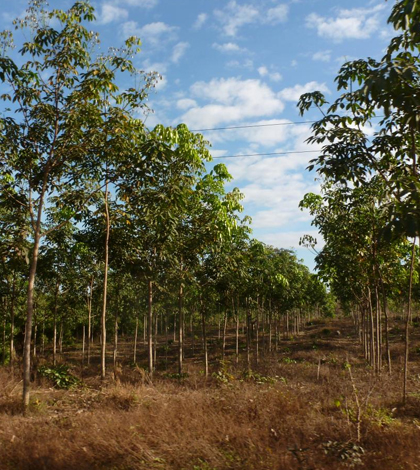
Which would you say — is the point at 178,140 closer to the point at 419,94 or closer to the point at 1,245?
the point at 1,245

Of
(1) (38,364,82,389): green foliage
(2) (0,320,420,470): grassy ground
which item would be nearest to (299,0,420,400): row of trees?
(2) (0,320,420,470): grassy ground

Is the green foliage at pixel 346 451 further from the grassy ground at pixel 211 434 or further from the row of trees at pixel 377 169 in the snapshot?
the row of trees at pixel 377 169

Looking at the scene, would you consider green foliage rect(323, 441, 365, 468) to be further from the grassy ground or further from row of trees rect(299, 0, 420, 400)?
row of trees rect(299, 0, 420, 400)

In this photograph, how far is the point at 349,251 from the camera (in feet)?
42.4

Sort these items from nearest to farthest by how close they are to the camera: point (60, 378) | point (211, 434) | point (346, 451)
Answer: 1. point (346, 451)
2. point (211, 434)
3. point (60, 378)

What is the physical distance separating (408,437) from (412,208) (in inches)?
137

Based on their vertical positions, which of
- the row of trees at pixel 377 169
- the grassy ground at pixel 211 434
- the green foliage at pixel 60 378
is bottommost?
the green foliage at pixel 60 378

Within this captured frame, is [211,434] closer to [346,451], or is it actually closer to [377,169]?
[346,451]

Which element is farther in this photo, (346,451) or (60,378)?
(60,378)

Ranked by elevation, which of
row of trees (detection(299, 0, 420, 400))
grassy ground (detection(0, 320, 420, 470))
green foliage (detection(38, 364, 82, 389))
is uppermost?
row of trees (detection(299, 0, 420, 400))

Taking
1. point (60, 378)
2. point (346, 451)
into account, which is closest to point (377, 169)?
point (346, 451)

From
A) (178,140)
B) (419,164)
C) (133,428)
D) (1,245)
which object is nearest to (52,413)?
(133,428)

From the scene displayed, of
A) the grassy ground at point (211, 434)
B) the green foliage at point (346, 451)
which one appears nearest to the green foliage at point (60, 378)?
the grassy ground at point (211, 434)

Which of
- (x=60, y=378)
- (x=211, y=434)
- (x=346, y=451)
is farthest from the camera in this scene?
(x=60, y=378)
